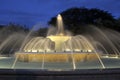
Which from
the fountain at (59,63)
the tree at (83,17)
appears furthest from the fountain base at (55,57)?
the tree at (83,17)

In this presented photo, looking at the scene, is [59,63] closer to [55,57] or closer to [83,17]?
[55,57]

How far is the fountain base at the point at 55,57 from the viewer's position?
13867mm

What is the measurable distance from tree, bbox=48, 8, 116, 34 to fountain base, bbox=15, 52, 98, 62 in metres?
37.0

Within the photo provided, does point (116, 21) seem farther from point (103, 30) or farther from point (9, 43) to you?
point (9, 43)

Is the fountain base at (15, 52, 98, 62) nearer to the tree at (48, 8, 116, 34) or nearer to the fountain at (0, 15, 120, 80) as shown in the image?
the fountain at (0, 15, 120, 80)

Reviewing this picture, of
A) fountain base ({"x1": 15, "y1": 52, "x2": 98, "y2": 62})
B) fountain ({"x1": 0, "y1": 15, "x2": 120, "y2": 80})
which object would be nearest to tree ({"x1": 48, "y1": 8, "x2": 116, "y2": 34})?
fountain ({"x1": 0, "y1": 15, "x2": 120, "y2": 80})

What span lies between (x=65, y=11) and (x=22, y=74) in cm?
5121

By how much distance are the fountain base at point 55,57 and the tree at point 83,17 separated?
37.0 metres

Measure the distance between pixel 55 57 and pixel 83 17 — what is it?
142ft

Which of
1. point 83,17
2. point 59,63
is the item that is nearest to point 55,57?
point 59,63

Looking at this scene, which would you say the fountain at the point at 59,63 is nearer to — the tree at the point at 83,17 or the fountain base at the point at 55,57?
the fountain base at the point at 55,57

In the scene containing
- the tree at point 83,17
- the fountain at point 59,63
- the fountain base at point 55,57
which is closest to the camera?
the fountain at point 59,63

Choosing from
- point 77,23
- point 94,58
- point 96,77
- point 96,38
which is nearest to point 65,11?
point 77,23

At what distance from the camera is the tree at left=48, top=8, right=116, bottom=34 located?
53.3 meters
